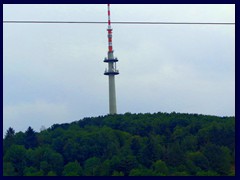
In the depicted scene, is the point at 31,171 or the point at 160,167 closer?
the point at 160,167

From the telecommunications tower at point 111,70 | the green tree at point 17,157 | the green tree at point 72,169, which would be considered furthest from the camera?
the telecommunications tower at point 111,70

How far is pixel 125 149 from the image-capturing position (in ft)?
60.2

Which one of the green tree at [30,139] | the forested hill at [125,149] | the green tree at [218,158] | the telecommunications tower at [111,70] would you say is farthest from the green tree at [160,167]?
the telecommunications tower at [111,70]

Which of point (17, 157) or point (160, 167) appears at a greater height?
point (17, 157)

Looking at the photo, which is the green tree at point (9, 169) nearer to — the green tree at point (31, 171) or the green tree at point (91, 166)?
the green tree at point (31, 171)

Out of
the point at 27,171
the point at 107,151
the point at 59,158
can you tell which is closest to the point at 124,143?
the point at 107,151

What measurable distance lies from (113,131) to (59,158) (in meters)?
3.39

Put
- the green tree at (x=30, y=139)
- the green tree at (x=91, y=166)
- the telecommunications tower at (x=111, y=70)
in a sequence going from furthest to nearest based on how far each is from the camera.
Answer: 1. the telecommunications tower at (x=111, y=70)
2. the green tree at (x=30, y=139)
3. the green tree at (x=91, y=166)

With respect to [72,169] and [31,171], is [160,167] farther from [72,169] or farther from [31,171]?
[31,171]

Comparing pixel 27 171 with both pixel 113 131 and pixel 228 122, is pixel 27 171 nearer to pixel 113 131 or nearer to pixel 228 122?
pixel 113 131

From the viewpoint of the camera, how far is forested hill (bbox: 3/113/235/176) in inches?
659

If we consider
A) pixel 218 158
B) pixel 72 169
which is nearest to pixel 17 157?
pixel 72 169

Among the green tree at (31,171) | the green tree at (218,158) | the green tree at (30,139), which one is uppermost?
the green tree at (30,139)

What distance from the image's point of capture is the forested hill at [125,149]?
1673 centimetres
